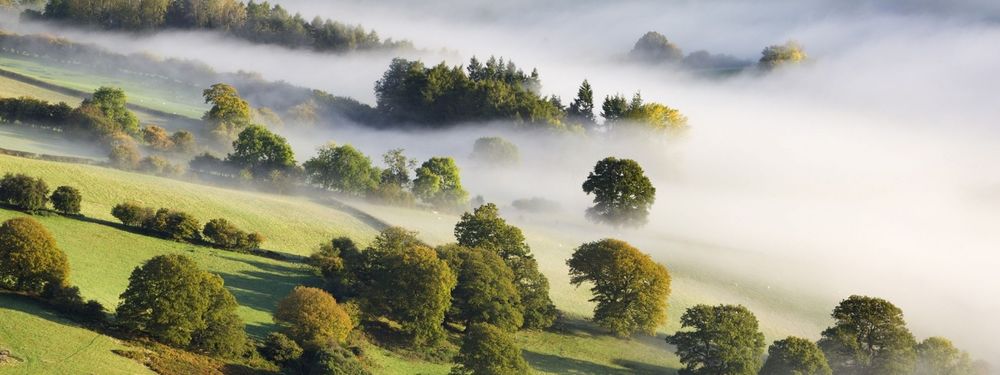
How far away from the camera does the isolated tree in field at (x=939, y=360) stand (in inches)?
3334

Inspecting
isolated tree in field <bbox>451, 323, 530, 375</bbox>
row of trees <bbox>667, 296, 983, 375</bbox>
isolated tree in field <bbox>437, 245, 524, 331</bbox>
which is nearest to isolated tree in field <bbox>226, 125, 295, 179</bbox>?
isolated tree in field <bbox>437, 245, 524, 331</bbox>

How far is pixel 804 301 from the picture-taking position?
360 ft

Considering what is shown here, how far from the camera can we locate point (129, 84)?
18788 centimetres

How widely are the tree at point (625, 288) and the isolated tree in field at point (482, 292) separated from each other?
9.38m

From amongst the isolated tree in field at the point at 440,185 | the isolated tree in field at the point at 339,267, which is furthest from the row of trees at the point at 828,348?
the isolated tree in field at the point at 440,185

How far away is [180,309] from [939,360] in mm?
61297

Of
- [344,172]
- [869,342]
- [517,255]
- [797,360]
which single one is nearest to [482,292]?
[517,255]

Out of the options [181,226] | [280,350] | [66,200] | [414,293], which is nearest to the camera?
[280,350]

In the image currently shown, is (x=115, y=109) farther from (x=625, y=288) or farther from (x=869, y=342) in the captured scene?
(x=869, y=342)

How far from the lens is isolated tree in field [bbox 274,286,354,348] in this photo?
71250 mm

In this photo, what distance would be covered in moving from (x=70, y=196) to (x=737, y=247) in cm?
8257

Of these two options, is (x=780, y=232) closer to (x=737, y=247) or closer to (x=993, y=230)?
(x=737, y=247)

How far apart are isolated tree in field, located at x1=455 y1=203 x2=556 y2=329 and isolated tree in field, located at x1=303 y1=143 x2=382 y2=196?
31.9 meters

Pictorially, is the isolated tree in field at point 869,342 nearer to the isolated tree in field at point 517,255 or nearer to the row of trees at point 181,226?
the isolated tree in field at point 517,255
